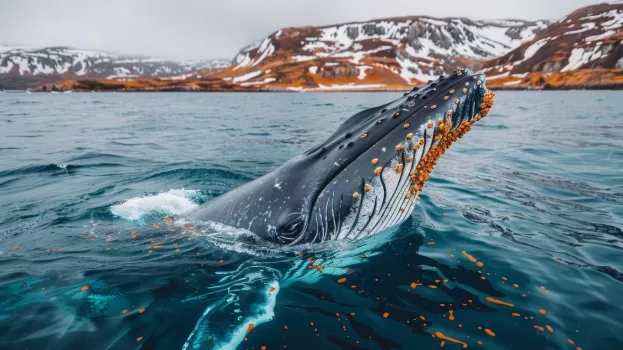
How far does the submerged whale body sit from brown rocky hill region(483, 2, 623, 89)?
291 ft

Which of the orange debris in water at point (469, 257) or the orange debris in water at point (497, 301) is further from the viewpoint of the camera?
the orange debris in water at point (469, 257)

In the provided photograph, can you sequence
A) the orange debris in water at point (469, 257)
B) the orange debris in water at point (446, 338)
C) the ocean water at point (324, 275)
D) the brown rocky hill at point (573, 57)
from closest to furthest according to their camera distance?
the orange debris in water at point (446, 338)
the ocean water at point (324, 275)
the orange debris in water at point (469, 257)
the brown rocky hill at point (573, 57)

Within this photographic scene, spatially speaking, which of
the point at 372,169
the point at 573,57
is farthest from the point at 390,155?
the point at 573,57

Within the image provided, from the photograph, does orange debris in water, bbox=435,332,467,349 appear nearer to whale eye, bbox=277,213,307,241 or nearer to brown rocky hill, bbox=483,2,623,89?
whale eye, bbox=277,213,307,241

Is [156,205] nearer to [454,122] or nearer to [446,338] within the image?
[454,122]

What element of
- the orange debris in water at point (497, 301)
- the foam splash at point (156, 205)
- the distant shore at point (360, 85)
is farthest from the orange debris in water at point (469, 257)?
the distant shore at point (360, 85)

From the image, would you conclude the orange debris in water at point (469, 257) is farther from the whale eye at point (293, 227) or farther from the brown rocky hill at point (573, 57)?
the brown rocky hill at point (573, 57)

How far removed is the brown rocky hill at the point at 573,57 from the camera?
267 feet

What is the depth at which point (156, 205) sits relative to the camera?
7.38m

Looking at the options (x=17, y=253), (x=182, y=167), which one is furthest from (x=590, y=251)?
(x=182, y=167)

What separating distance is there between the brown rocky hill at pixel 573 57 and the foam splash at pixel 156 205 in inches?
3501

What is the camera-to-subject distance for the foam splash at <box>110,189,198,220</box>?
6.92m

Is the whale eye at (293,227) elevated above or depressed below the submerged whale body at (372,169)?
below

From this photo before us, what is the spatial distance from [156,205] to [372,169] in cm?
490
